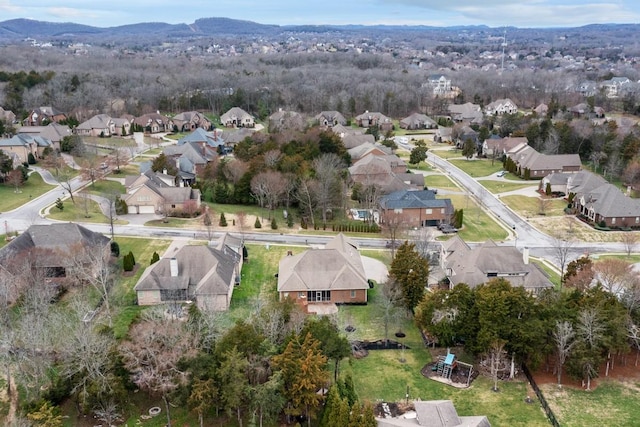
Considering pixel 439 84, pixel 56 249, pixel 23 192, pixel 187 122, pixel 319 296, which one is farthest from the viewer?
pixel 439 84

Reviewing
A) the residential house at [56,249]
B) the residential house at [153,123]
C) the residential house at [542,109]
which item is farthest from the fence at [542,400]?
the residential house at [542,109]

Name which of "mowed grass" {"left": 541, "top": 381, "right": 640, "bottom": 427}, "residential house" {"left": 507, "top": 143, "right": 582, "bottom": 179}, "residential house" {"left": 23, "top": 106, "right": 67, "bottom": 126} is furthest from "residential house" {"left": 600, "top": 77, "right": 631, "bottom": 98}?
"mowed grass" {"left": 541, "top": 381, "right": 640, "bottom": 427}

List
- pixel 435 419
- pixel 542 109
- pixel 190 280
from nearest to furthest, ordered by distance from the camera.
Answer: pixel 435 419
pixel 190 280
pixel 542 109

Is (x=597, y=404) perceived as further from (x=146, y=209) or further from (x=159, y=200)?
(x=146, y=209)

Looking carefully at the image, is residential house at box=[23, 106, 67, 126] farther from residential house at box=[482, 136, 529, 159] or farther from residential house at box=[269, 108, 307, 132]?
residential house at box=[482, 136, 529, 159]

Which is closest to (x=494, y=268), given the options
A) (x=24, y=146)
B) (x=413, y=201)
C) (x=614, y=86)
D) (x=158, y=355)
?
(x=413, y=201)

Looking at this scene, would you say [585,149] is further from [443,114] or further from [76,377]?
[76,377]
